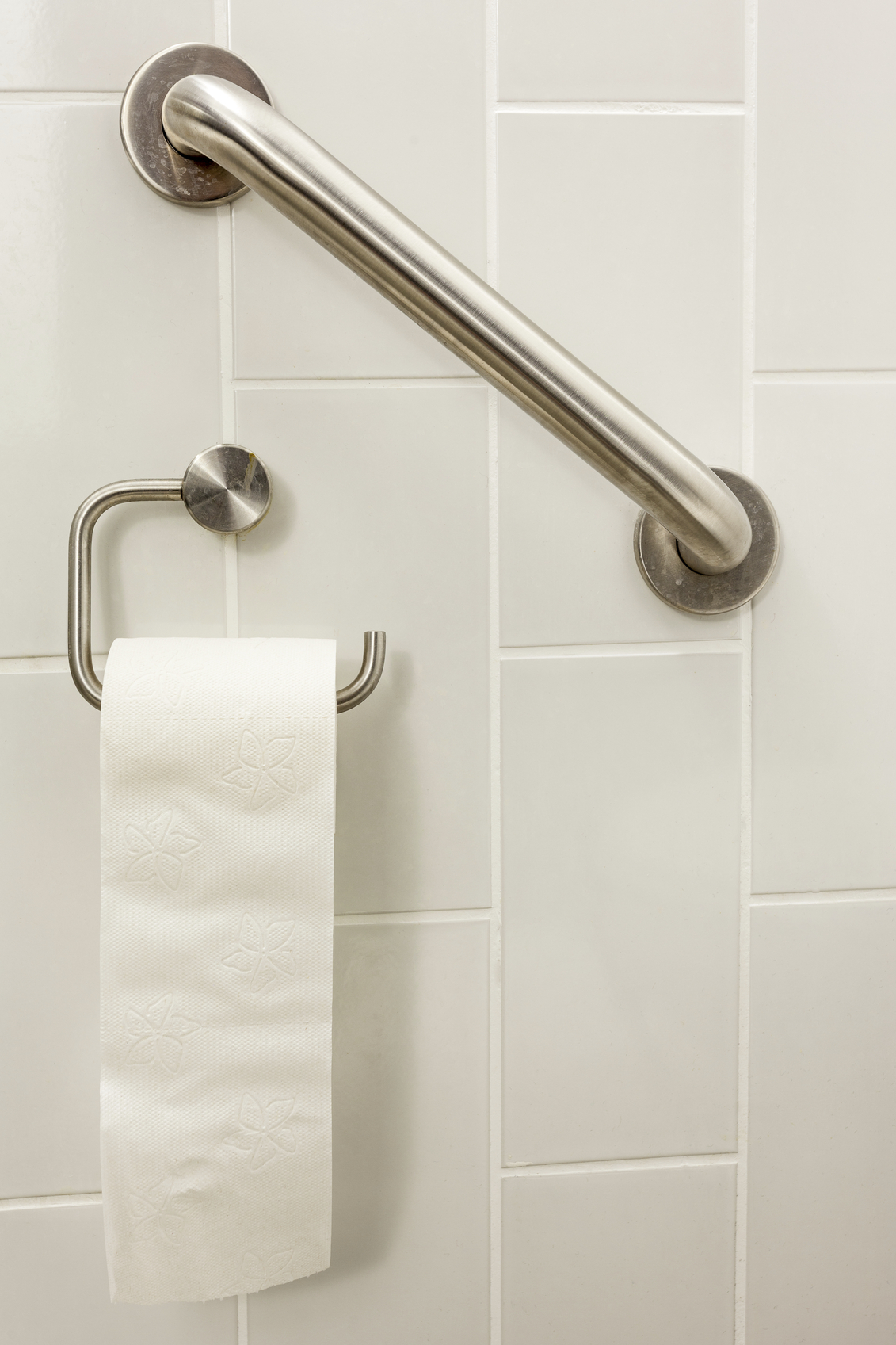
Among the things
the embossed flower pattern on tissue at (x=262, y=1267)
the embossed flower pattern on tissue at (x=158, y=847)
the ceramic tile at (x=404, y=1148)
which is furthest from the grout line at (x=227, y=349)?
the embossed flower pattern on tissue at (x=262, y=1267)

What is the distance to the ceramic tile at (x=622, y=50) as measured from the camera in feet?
1.62

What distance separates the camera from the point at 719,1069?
0.56m

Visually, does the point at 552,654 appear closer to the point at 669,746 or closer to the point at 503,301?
the point at 669,746

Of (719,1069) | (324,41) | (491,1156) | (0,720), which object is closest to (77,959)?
(0,720)

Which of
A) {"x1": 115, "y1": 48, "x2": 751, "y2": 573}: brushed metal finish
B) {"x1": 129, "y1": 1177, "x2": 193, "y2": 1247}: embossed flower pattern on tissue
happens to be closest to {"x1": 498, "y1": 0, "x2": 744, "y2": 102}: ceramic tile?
{"x1": 115, "y1": 48, "x2": 751, "y2": 573}: brushed metal finish

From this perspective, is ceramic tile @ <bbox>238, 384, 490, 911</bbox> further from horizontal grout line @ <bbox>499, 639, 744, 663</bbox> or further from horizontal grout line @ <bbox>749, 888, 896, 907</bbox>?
horizontal grout line @ <bbox>749, 888, 896, 907</bbox>

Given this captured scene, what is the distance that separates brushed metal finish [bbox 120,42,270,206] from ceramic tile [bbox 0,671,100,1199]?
0.88ft

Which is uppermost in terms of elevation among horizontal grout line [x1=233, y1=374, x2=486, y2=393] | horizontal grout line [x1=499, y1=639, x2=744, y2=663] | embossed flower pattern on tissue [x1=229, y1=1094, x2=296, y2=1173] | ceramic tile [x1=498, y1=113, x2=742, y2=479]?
ceramic tile [x1=498, y1=113, x2=742, y2=479]

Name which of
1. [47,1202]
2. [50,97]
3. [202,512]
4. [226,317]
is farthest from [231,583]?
[47,1202]

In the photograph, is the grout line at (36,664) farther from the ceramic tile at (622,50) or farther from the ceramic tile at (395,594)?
the ceramic tile at (622,50)

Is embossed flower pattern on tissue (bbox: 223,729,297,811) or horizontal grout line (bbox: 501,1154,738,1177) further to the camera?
horizontal grout line (bbox: 501,1154,738,1177)

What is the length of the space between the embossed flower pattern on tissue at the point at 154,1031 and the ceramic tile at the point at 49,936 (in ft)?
0.26

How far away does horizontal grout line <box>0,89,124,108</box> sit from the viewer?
1.56 ft

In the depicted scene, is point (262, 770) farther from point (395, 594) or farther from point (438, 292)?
point (438, 292)
